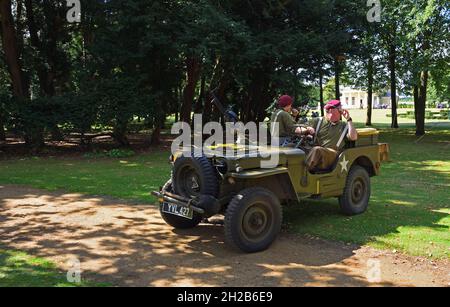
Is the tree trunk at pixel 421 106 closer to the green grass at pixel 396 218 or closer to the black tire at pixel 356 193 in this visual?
the green grass at pixel 396 218

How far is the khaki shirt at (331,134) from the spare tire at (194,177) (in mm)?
2243

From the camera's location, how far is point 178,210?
6.37m

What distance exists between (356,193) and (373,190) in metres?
2.65

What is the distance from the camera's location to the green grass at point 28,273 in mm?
5012

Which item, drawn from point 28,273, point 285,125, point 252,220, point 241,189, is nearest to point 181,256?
point 252,220

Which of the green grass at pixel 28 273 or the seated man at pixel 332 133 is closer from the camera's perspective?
the green grass at pixel 28 273

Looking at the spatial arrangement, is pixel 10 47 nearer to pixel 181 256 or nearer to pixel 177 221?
pixel 177 221

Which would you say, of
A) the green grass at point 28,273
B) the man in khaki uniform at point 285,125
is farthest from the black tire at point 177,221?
the green grass at point 28,273

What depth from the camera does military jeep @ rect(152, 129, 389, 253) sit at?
6.05m

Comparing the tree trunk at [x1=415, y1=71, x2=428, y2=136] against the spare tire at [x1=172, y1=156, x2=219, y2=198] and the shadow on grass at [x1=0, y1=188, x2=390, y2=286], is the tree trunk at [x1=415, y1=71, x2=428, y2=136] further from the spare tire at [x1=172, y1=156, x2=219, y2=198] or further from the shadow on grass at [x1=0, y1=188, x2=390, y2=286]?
the spare tire at [x1=172, y1=156, x2=219, y2=198]

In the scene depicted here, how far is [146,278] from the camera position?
523 cm

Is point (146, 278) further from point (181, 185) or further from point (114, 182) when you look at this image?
point (114, 182)
